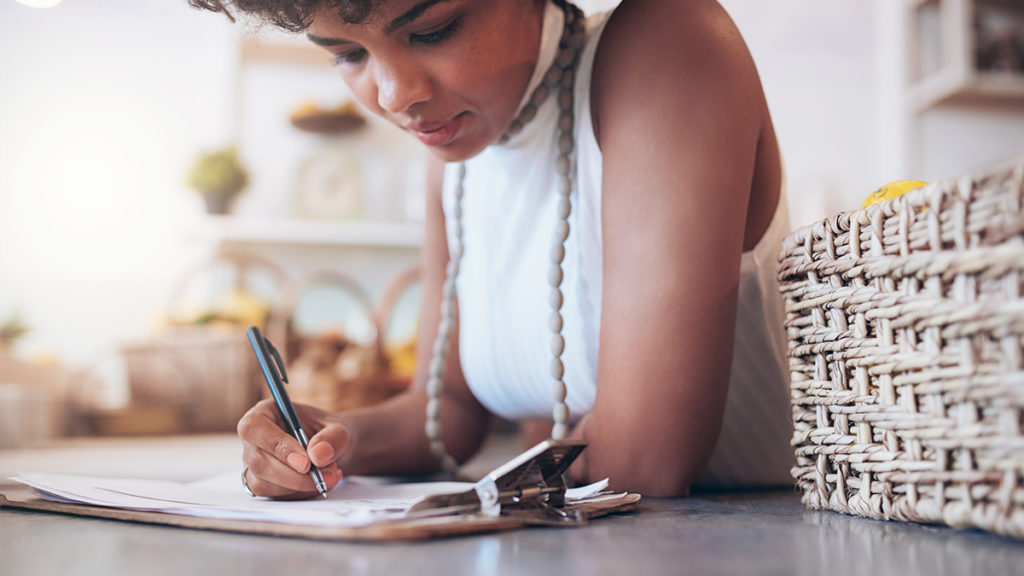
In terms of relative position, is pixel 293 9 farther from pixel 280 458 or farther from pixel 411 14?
pixel 280 458

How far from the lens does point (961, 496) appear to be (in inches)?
17.4

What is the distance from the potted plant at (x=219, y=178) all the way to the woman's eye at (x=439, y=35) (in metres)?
1.98

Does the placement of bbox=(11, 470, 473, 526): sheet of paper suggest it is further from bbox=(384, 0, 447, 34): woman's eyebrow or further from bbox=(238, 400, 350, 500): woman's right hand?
bbox=(384, 0, 447, 34): woman's eyebrow

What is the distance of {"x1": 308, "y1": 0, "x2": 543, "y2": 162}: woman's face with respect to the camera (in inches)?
26.9

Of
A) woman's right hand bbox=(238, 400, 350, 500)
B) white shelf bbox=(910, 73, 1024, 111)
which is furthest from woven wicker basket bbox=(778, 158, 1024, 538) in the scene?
white shelf bbox=(910, 73, 1024, 111)

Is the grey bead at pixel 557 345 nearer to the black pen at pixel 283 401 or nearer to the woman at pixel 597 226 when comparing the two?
the woman at pixel 597 226

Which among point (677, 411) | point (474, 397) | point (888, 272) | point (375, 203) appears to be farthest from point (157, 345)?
point (888, 272)

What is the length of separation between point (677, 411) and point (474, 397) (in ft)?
1.52

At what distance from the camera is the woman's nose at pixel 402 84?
0.71 meters

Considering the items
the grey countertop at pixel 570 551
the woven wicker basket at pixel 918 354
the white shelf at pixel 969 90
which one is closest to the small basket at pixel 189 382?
the grey countertop at pixel 570 551

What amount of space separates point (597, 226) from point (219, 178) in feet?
6.42

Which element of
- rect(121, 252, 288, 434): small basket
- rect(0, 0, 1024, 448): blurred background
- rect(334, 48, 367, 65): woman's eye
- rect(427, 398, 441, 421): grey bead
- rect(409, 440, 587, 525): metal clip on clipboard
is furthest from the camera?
rect(0, 0, 1024, 448): blurred background

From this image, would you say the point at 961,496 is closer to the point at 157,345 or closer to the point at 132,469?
the point at 132,469

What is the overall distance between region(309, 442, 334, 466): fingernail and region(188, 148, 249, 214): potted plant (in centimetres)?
206
